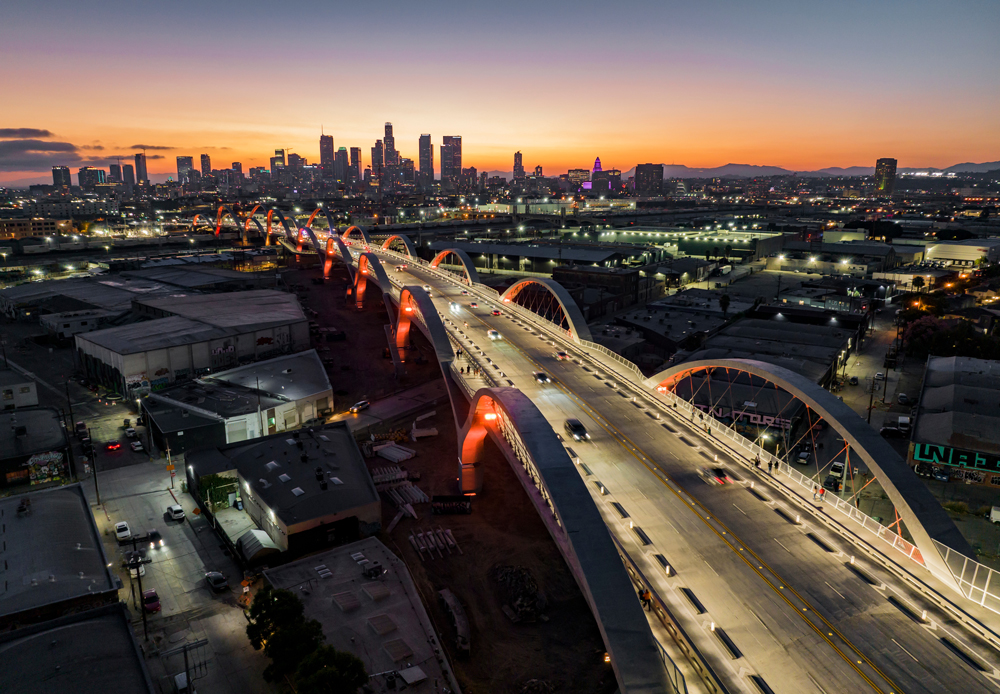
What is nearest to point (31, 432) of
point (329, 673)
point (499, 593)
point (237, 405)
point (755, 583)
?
point (237, 405)

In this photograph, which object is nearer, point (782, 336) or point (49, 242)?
point (782, 336)

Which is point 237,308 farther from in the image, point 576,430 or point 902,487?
point 902,487

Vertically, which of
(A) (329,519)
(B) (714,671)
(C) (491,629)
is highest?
(B) (714,671)

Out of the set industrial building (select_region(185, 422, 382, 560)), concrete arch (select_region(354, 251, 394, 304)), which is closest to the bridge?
industrial building (select_region(185, 422, 382, 560))

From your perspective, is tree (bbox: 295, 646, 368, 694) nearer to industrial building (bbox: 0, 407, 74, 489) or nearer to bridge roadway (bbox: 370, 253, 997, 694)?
bridge roadway (bbox: 370, 253, 997, 694)

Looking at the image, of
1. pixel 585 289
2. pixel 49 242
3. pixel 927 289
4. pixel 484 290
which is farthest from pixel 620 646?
pixel 49 242

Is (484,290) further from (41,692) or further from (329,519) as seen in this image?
(41,692)
